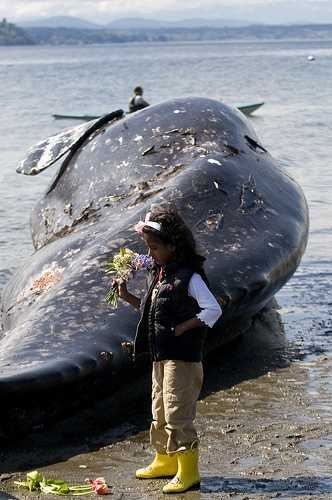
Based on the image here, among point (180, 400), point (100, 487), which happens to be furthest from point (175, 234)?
point (100, 487)

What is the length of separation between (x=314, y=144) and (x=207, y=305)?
27.2 meters

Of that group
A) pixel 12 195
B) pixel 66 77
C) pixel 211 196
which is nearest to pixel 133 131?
pixel 211 196

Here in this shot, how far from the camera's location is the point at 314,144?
34.0 metres

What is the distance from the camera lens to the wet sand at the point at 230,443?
24.7 ft

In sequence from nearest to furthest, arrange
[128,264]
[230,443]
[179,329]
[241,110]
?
[179,329] → [128,264] → [230,443] → [241,110]

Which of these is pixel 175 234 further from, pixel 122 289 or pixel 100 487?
pixel 100 487

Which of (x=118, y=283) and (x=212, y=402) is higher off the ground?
(x=118, y=283)

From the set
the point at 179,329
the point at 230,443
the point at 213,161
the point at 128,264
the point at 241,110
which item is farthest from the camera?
the point at 241,110

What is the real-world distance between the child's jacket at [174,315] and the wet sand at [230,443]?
2.90ft

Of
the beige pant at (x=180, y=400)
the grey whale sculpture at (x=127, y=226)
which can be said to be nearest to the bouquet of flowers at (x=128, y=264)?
the beige pant at (x=180, y=400)

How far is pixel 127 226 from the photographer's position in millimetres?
10656

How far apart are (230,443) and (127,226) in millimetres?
2843

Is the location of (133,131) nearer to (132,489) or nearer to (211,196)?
(211,196)

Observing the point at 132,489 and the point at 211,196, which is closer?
the point at 132,489
